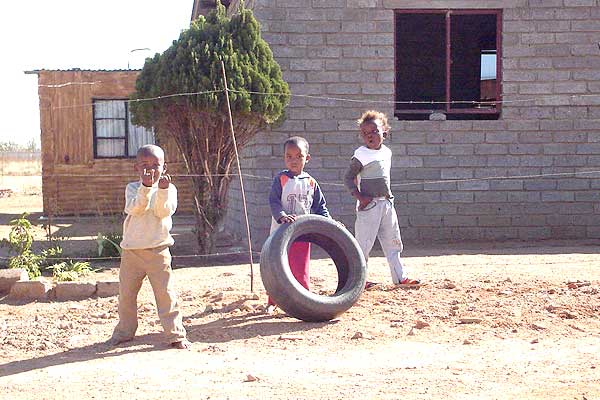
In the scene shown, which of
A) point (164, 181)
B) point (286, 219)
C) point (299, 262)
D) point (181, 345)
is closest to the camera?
A: point (164, 181)

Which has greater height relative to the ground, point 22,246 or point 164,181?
point 164,181

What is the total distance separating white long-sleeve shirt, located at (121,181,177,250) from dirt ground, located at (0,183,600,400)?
0.76 m

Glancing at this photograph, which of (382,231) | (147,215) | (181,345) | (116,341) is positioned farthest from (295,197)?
(116,341)

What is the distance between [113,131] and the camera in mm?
19266

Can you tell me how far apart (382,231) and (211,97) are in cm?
303

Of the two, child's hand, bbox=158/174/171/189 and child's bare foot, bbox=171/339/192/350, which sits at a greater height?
child's hand, bbox=158/174/171/189

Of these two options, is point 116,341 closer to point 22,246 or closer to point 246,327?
point 246,327

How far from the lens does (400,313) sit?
21.5 feet

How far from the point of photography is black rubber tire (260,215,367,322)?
20.0 feet

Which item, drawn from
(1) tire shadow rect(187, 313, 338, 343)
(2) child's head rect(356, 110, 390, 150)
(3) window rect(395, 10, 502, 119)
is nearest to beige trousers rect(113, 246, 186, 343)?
(1) tire shadow rect(187, 313, 338, 343)

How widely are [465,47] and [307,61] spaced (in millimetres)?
7273

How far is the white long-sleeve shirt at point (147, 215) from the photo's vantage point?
5.46 m

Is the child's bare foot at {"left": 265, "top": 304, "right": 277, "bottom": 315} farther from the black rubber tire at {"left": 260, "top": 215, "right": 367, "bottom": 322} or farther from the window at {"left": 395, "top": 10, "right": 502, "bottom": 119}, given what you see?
the window at {"left": 395, "top": 10, "right": 502, "bottom": 119}

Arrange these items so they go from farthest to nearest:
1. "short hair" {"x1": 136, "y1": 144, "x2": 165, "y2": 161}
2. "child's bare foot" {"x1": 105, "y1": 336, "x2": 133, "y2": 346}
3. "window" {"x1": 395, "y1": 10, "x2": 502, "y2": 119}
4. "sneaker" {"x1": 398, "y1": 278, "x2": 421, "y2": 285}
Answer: "window" {"x1": 395, "y1": 10, "x2": 502, "y2": 119}
"sneaker" {"x1": 398, "y1": 278, "x2": 421, "y2": 285}
"child's bare foot" {"x1": 105, "y1": 336, "x2": 133, "y2": 346}
"short hair" {"x1": 136, "y1": 144, "x2": 165, "y2": 161}
